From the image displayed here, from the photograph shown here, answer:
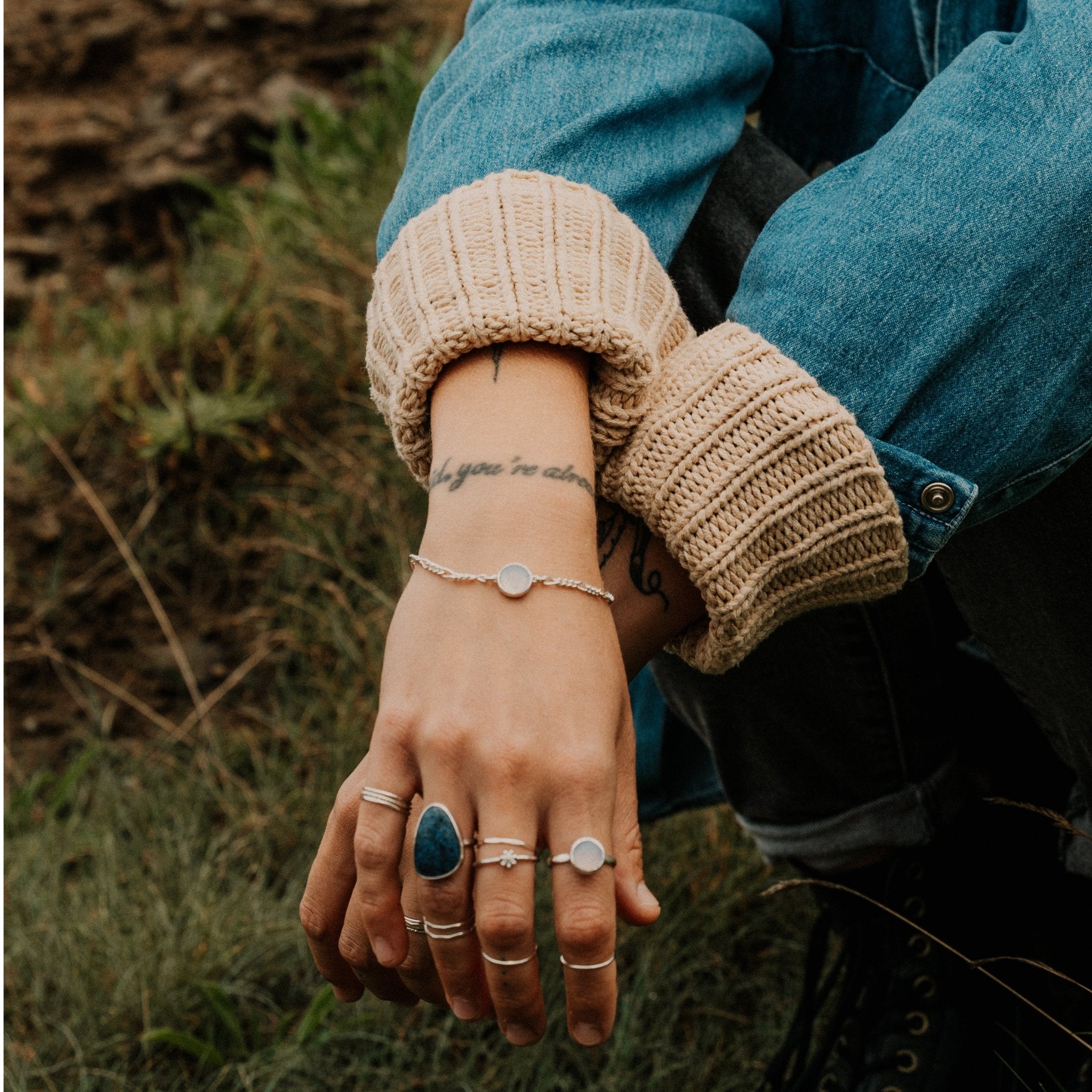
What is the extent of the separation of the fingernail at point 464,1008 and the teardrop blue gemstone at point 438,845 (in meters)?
0.12

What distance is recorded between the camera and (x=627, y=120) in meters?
0.96

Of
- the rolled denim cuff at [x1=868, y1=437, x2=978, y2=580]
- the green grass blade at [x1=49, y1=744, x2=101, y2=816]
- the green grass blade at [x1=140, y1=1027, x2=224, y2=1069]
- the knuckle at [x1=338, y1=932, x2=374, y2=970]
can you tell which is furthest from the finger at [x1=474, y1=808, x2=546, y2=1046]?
the green grass blade at [x1=49, y1=744, x2=101, y2=816]

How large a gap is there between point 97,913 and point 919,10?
5.09 ft

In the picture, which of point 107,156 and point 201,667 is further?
point 107,156

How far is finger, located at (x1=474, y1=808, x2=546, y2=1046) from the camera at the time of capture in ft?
2.27

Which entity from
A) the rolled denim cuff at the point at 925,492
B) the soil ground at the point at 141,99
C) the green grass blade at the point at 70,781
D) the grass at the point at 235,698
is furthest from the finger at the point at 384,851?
the soil ground at the point at 141,99

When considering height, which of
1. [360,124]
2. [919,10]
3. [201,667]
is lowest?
[201,667]

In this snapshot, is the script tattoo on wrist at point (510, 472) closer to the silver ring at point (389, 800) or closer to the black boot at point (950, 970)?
the silver ring at point (389, 800)

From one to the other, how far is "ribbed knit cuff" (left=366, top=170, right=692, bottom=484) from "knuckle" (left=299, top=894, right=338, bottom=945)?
0.38 m

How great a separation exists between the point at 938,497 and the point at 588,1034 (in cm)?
48

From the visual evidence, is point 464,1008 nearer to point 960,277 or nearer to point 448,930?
point 448,930

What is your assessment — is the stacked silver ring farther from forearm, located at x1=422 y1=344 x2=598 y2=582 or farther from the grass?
the grass

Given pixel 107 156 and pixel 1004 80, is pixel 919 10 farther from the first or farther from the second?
pixel 107 156

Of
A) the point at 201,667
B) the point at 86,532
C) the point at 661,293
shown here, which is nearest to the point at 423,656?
the point at 661,293
